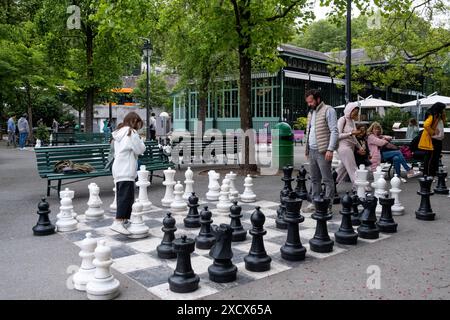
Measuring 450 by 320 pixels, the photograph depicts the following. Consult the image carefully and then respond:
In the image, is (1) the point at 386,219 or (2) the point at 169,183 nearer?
(1) the point at 386,219

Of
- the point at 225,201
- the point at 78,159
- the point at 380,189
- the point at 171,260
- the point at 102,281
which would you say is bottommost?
the point at 171,260

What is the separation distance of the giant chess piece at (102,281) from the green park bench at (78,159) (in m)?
4.98

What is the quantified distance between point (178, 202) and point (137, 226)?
5.51ft

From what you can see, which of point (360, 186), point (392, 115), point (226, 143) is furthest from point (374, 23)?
point (360, 186)

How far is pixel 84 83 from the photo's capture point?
19.3 metres

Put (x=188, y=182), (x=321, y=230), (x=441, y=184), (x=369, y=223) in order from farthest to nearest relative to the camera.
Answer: (x=441, y=184) < (x=188, y=182) < (x=369, y=223) < (x=321, y=230)

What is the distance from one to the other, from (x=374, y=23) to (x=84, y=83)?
39.9ft

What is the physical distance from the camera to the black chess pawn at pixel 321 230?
4.89 metres

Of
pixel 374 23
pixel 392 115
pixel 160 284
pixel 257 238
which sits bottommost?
pixel 160 284

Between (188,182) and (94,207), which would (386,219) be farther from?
(94,207)

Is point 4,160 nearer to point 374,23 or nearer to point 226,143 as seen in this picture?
point 226,143

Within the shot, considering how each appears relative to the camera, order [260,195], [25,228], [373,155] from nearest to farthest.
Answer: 1. [25,228]
2. [260,195]
3. [373,155]

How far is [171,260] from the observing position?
4.69 m

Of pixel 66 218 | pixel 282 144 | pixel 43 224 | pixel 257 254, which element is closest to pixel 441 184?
pixel 282 144
